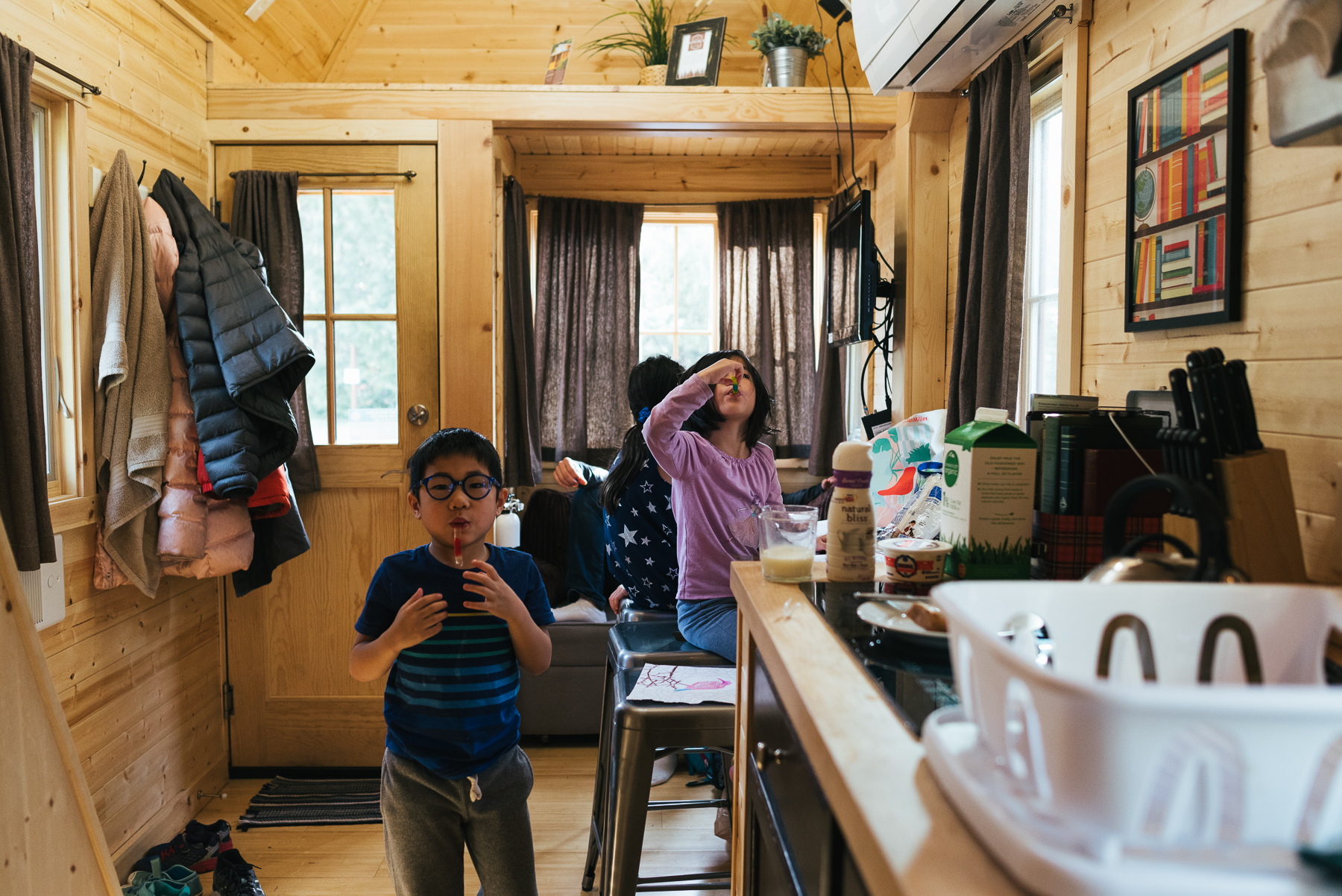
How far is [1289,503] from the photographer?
2.98 ft

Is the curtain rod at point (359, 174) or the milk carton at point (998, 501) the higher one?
the curtain rod at point (359, 174)

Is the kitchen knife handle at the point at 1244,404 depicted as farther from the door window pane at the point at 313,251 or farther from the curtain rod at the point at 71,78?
the door window pane at the point at 313,251

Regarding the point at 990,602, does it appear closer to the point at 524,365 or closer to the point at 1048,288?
the point at 1048,288

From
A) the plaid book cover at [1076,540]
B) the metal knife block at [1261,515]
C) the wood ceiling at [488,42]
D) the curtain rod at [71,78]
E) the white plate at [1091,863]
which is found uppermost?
the wood ceiling at [488,42]

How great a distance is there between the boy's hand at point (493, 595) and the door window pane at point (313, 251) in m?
1.83

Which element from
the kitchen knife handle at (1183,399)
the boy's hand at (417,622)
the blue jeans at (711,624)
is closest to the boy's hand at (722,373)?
the blue jeans at (711,624)

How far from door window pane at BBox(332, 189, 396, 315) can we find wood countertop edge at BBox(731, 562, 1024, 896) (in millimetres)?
2385

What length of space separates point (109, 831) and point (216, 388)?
3.92 ft

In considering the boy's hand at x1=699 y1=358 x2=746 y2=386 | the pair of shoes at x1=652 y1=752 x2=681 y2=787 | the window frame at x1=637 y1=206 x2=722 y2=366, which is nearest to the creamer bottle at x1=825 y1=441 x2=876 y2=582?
the boy's hand at x1=699 y1=358 x2=746 y2=386

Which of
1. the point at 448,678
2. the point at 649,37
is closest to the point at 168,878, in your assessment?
the point at 448,678

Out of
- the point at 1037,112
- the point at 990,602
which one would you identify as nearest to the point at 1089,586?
the point at 990,602

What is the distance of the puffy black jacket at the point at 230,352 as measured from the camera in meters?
2.36

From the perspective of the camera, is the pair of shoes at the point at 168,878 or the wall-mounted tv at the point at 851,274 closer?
the pair of shoes at the point at 168,878

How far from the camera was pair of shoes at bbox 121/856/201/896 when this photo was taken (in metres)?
2.13
